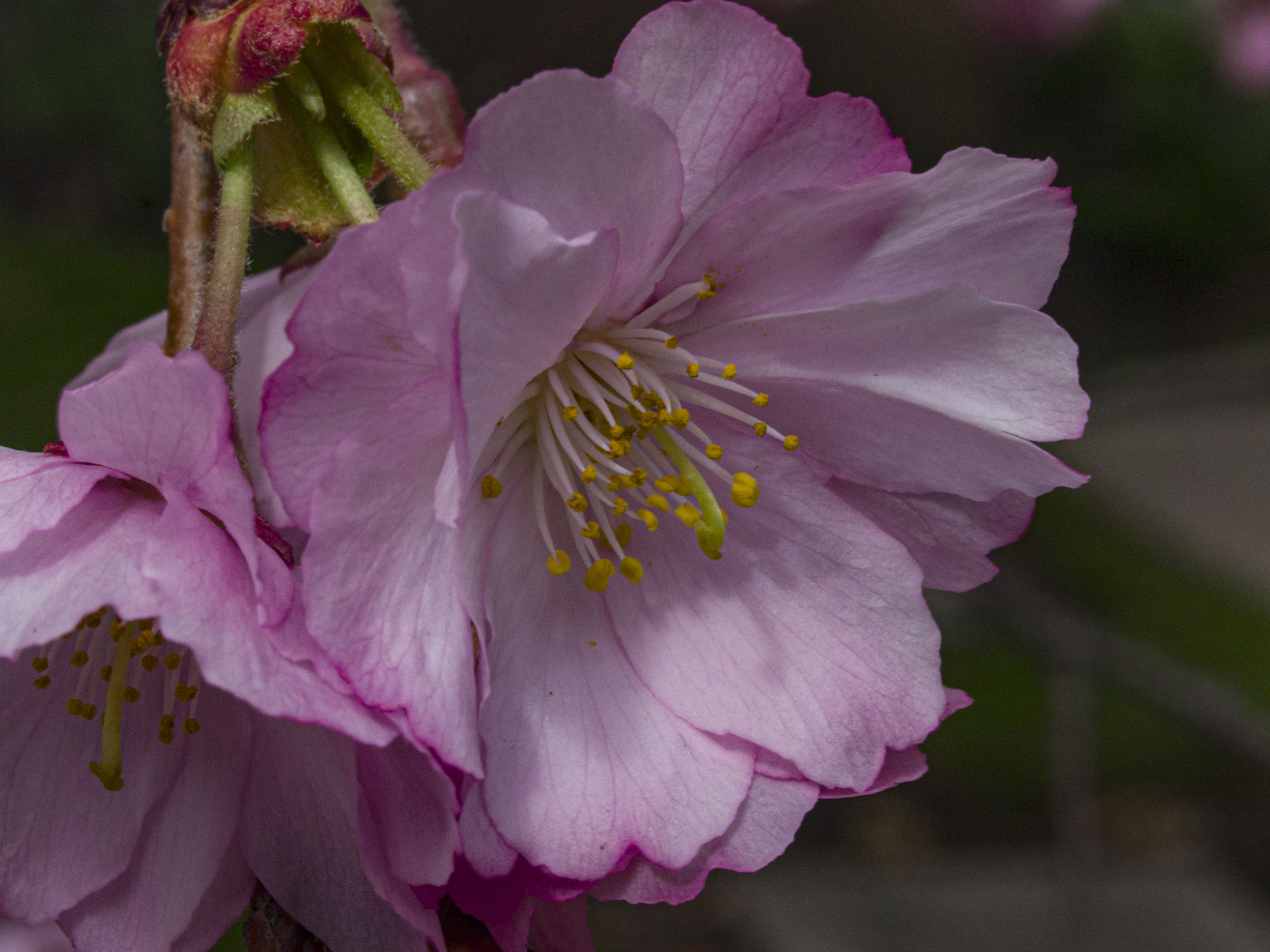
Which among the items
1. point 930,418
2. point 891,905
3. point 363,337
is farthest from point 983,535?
point 891,905

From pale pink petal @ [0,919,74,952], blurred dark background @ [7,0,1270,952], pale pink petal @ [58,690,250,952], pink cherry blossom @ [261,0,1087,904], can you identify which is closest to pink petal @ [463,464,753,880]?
pink cherry blossom @ [261,0,1087,904]

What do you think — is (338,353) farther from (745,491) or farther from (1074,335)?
(1074,335)

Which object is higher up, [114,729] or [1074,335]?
[114,729]

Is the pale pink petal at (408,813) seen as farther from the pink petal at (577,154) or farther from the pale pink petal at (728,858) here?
the pink petal at (577,154)

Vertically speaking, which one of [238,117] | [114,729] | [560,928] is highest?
[238,117]

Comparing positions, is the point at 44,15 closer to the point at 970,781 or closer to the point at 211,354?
the point at 211,354

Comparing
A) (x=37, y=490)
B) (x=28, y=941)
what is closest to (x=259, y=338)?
(x=37, y=490)

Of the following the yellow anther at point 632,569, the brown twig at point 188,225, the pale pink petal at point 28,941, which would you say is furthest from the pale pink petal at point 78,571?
the pale pink petal at point 28,941
